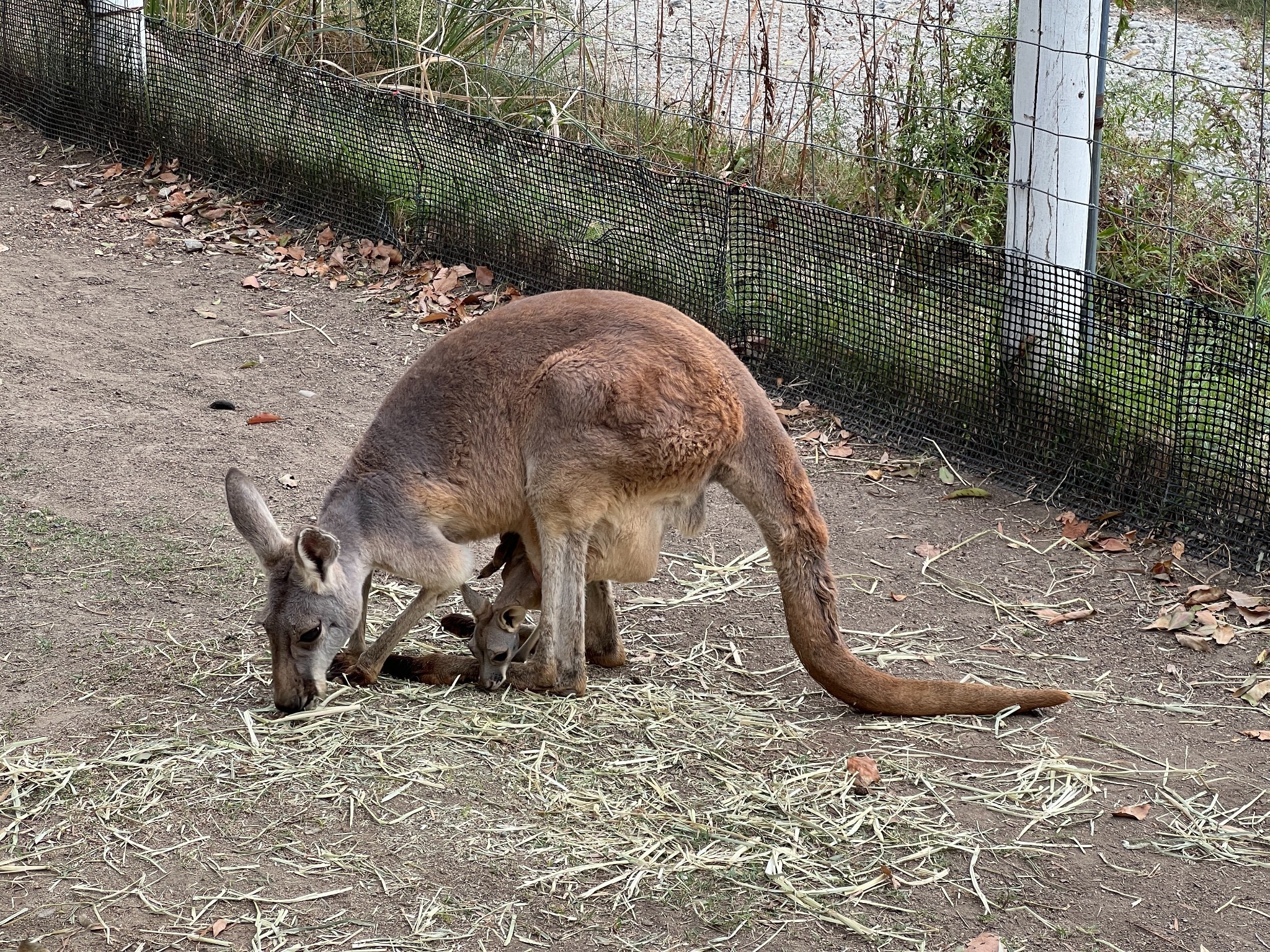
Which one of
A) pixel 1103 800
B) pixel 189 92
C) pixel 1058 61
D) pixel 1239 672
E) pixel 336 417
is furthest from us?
pixel 189 92

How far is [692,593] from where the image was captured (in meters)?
5.05

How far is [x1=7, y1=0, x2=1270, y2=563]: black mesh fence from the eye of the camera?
16.9 ft

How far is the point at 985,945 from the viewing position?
315cm

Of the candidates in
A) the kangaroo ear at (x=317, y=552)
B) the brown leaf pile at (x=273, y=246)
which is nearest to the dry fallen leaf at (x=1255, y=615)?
the kangaroo ear at (x=317, y=552)

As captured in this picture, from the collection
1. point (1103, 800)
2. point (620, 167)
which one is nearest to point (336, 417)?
point (620, 167)

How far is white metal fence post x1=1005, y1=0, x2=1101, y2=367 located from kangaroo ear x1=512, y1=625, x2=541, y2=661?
2.41 m

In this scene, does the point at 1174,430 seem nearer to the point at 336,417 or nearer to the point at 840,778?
the point at 840,778

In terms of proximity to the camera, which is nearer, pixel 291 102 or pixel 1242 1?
pixel 291 102

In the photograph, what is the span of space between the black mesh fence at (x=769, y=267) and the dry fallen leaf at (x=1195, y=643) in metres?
0.52

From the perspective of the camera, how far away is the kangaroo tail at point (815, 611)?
158 inches

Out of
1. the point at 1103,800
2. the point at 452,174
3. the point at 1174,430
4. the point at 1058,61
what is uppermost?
the point at 1058,61

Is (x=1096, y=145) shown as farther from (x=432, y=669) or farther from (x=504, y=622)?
(x=432, y=669)

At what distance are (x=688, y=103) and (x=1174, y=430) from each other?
3.86 m

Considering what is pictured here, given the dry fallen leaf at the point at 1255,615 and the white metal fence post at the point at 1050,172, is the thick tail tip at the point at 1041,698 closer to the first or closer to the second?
the dry fallen leaf at the point at 1255,615
